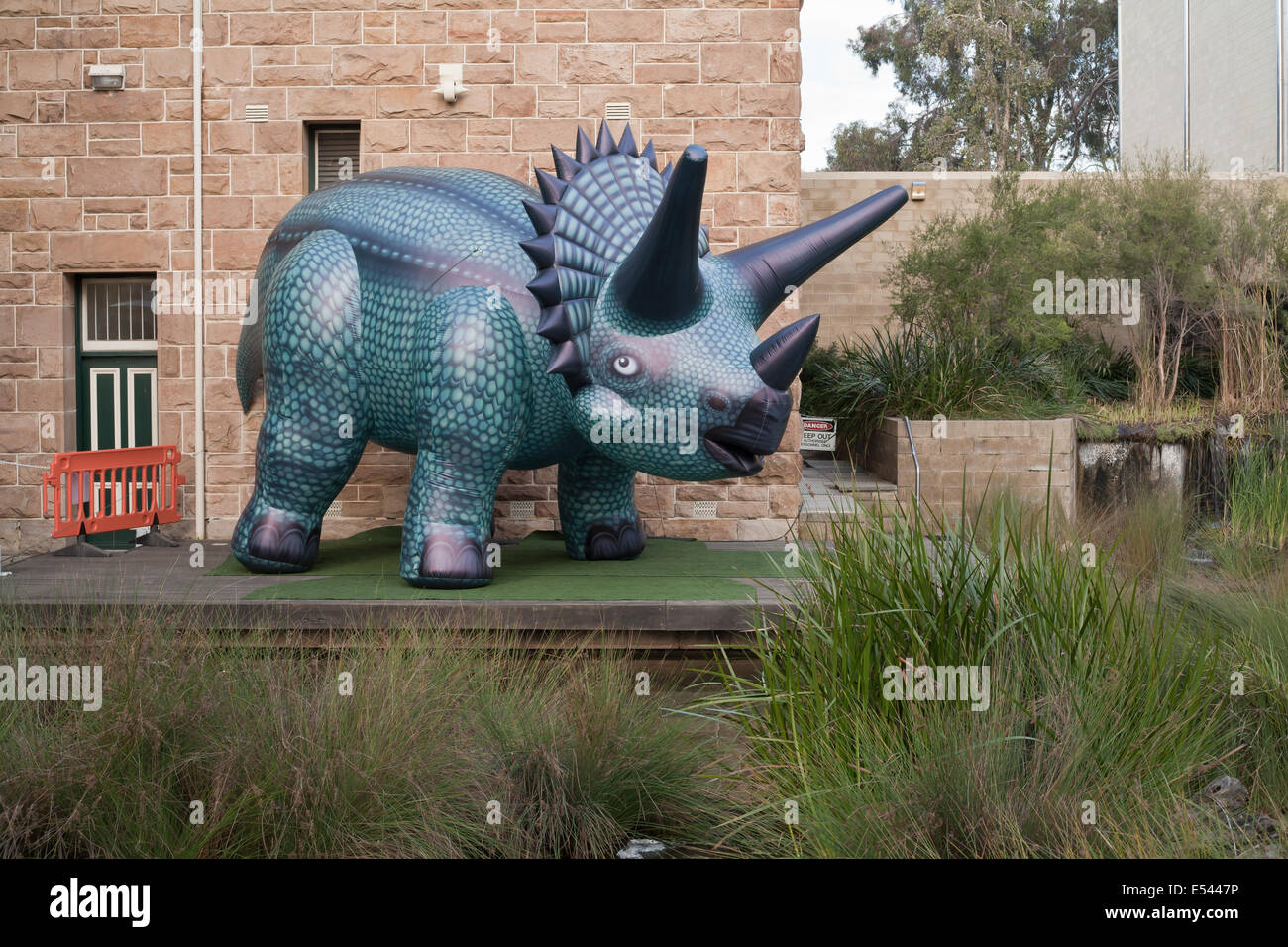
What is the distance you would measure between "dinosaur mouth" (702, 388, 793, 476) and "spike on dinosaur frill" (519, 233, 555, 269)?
1.06m

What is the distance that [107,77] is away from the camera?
26.3 ft

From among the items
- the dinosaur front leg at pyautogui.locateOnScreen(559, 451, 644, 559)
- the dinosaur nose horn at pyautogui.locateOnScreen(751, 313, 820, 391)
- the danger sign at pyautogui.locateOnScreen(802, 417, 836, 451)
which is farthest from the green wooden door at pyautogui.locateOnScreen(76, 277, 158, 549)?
the dinosaur nose horn at pyautogui.locateOnScreen(751, 313, 820, 391)

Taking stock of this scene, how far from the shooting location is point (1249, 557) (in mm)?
6164

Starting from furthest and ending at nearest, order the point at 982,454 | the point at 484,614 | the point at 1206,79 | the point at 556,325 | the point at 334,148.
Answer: the point at 1206,79 → the point at 982,454 → the point at 334,148 → the point at 556,325 → the point at 484,614

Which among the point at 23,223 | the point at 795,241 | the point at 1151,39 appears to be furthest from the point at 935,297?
the point at 1151,39

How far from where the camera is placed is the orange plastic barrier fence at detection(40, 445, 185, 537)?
22.8 feet

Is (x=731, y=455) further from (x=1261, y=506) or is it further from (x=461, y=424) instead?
(x=1261, y=506)

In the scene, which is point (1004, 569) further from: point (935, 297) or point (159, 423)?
point (935, 297)

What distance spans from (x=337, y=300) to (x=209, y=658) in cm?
228

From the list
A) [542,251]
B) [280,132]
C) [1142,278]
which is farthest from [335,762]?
[1142,278]

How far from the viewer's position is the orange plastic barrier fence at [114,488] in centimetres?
696

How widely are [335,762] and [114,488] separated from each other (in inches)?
200

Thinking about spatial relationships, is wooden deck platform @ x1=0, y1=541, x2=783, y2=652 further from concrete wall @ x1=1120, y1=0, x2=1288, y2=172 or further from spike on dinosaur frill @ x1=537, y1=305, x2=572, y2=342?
concrete wall @ x1=1120, y1=0, x2=1288, y2=172

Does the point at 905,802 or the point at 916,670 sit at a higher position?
the point at 916,670
